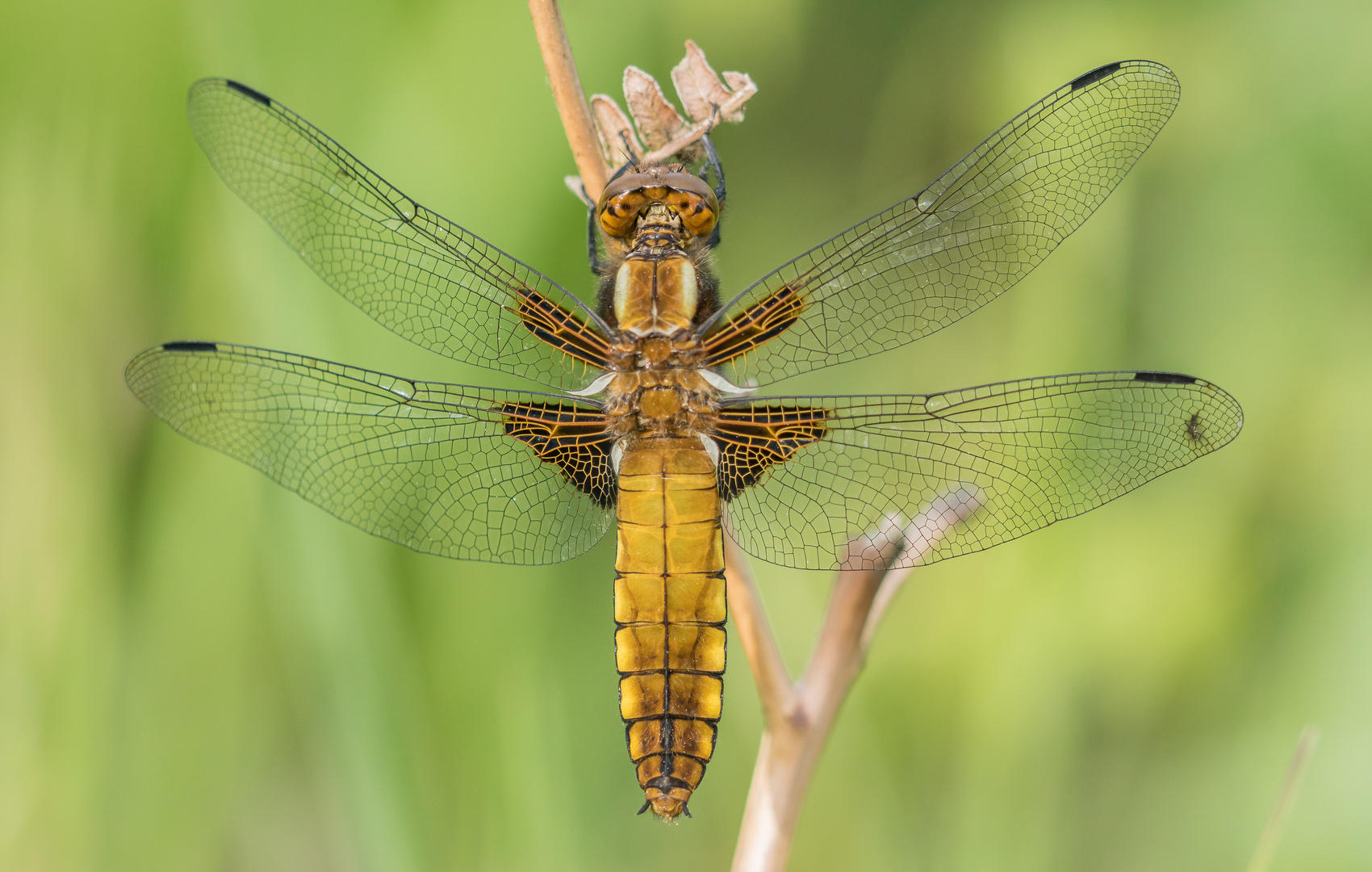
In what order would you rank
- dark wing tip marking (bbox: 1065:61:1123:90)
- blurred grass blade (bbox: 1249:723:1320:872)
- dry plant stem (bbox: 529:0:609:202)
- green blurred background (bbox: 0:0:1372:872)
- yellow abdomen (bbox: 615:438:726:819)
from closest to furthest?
1. blurred grass blade (bbox: 1249:723:1320:872)
2. dry plant stem (bbox: 529:0:609:202)
3. yellow abdomen (bbox: 615:438:726:819)
4. dark wing tip marking (bbox: 1065:61:1123:90)
5. green blurred background (bbox: 0:0:1372:872)


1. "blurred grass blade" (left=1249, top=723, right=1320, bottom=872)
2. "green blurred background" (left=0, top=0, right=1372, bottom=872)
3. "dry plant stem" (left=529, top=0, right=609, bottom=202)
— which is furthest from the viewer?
"green blurred background" (left=0, top=0, right=1372, bottom=872)

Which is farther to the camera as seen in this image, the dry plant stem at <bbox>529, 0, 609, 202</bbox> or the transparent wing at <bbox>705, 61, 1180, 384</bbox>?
the transparent wing at <bbox>705, 61, 1180, 384</bbox>

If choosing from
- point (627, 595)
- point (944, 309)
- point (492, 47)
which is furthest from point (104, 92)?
point (944, 309)

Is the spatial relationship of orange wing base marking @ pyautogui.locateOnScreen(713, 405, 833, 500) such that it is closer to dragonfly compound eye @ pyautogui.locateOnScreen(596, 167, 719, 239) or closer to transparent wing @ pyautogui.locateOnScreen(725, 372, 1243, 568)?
transparent wing @ pyautogui.locateOnScreen(725, 372, 1243, 568)

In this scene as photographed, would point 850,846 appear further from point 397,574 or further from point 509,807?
point 397,574

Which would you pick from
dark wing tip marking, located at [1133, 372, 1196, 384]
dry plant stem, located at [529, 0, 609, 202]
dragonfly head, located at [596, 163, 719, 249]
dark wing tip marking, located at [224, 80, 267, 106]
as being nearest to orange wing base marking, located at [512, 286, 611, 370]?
dragonfly head, located at [596, 163, 719, 249]

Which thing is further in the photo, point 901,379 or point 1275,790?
point 901,379
